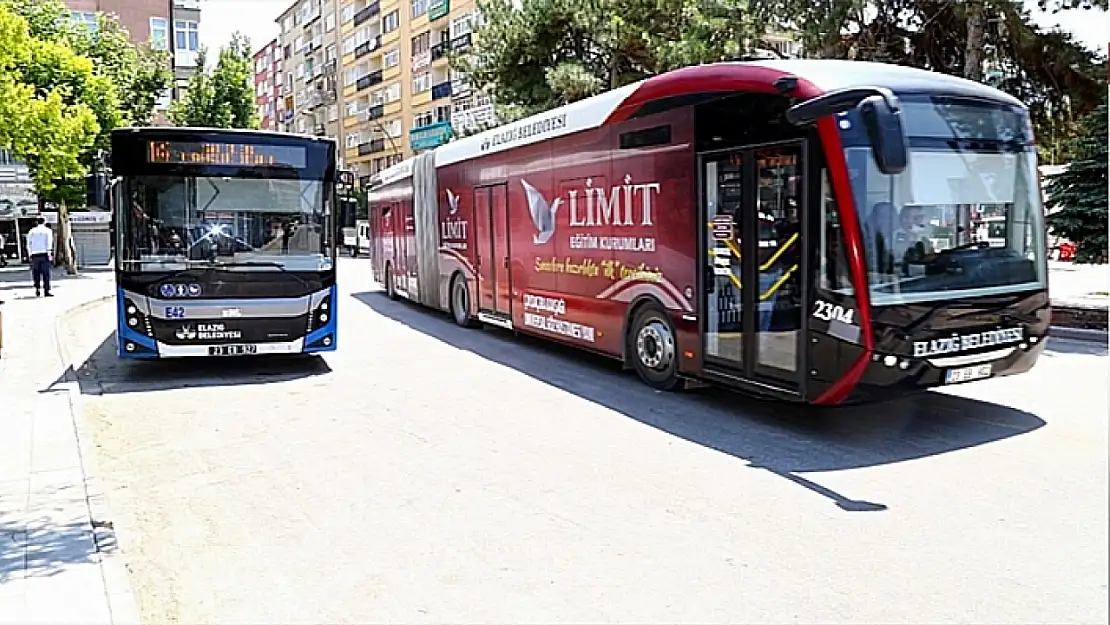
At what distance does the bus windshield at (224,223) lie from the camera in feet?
35.8

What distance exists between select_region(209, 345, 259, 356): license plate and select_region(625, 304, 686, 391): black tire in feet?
14.5

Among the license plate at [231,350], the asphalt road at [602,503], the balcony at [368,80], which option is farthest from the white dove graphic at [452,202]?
the balcony at [368,80]

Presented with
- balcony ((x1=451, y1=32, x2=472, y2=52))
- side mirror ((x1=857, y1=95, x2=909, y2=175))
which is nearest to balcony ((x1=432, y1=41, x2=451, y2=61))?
balcony ((x1=451, y1=32, x2=472, y2=52))

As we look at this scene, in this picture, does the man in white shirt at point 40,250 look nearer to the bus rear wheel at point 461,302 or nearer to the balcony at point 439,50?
the bus rear wheel at point 461,302

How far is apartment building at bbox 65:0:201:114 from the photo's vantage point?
53.2 m

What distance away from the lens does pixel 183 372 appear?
40.3 ft

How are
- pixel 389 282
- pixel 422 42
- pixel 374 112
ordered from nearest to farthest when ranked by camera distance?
pixel 389 282
pixel 422 42
pixel 374 112

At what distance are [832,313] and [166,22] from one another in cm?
5657

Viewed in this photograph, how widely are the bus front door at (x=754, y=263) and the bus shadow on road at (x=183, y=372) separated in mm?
5448

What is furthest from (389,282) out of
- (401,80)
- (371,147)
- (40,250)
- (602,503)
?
(371,147)

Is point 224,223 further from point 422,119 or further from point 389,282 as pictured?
point 422,119

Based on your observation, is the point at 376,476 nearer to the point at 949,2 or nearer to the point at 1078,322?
the point at 1078,322

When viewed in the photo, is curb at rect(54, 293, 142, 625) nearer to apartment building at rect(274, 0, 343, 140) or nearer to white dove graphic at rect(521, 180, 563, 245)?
white dove graphic at rect(521, 180, 563, 245)

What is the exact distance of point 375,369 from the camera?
12.4 metres
